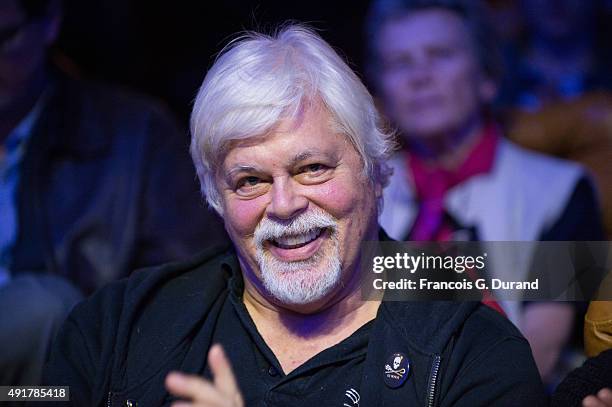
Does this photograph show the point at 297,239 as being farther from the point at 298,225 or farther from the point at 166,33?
the point at 166,33

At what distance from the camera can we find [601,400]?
175cm

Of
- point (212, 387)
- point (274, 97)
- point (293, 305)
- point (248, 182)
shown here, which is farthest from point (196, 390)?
point (274, 97)

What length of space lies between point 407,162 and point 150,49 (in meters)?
1.08

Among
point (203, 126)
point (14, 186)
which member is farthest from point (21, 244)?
point (203, 126)

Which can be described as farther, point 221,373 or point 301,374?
point 301,374

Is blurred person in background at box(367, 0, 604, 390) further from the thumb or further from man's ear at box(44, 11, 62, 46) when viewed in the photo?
the thumb

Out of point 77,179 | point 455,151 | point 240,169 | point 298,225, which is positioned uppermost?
point 240,169

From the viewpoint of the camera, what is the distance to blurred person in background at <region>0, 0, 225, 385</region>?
2.92m

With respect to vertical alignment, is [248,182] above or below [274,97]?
below

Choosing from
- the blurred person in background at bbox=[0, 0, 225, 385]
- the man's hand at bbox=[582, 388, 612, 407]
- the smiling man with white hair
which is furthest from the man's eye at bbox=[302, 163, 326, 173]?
the blurred person in background at bbox=[0, 0, 225, 385]

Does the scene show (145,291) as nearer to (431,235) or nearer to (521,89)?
(431,235)

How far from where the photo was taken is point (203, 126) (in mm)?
2031

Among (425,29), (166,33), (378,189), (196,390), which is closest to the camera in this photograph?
(196,390)

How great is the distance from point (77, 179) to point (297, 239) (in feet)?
4.02
